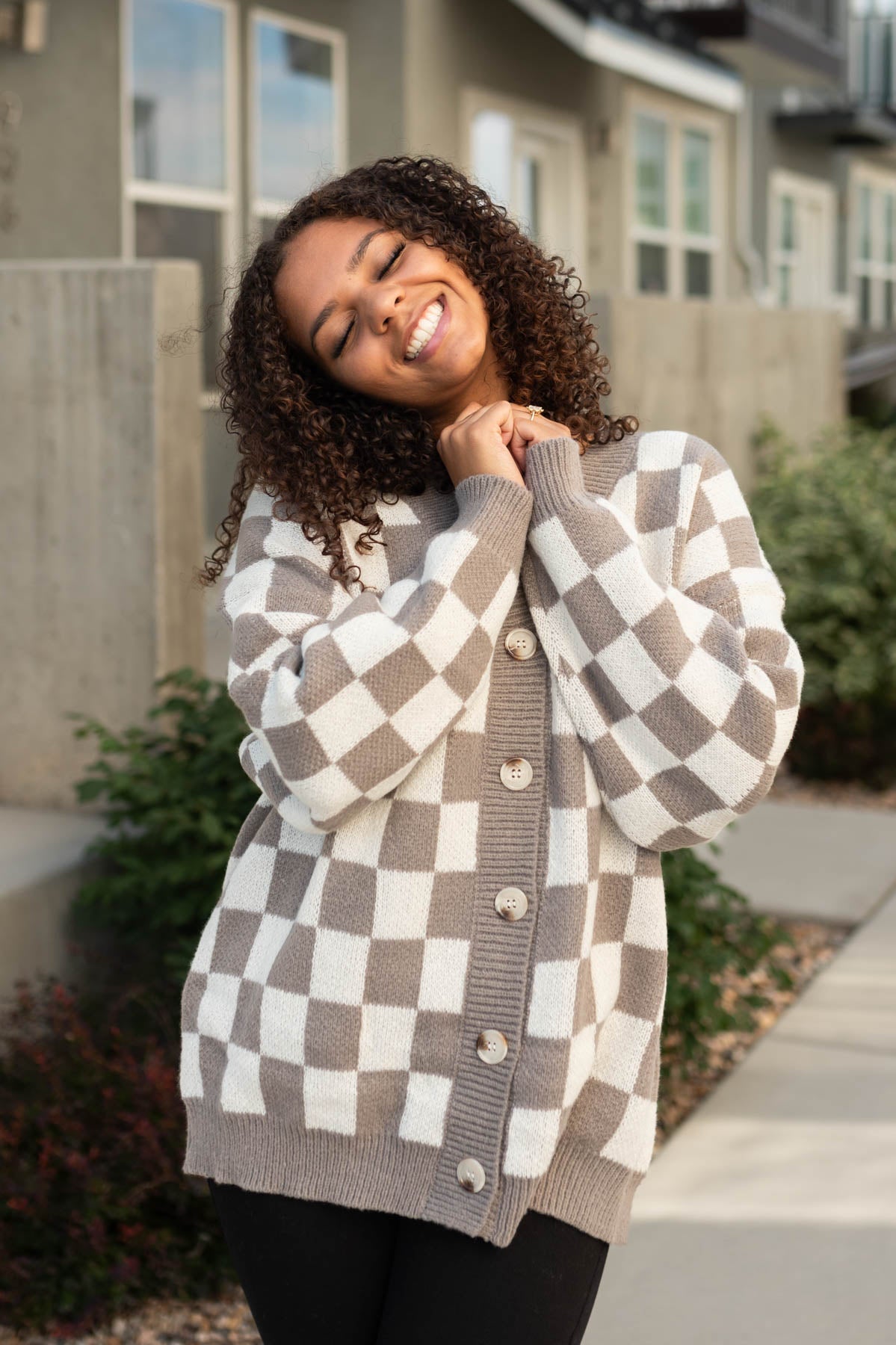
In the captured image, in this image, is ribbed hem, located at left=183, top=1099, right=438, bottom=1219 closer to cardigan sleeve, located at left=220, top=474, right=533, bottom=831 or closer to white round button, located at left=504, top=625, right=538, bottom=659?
cardigan sleeve, located at left=220, top=474, right=533, bottom=831

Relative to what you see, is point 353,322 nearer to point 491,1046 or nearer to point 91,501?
point 491,1046

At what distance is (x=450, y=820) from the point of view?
1.64m

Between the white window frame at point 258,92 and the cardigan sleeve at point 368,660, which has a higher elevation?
the white window frame at point 258,92

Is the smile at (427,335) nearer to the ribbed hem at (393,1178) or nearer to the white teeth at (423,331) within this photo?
the white teeth at (423,331)

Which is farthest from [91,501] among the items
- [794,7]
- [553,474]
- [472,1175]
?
[794,7]

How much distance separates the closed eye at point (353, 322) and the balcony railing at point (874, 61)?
64.4 ft

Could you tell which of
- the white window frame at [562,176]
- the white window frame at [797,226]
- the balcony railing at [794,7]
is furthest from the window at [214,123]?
the white window frame at [797,226]

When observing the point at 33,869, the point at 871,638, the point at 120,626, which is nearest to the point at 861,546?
the point at 871,638

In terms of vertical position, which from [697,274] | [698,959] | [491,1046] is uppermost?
[697,274]

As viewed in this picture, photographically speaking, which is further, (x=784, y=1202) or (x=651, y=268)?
(x=651, y=268)

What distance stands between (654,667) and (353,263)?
57cm

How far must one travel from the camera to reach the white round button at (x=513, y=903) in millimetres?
1610

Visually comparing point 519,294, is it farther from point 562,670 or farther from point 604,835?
point 604,835

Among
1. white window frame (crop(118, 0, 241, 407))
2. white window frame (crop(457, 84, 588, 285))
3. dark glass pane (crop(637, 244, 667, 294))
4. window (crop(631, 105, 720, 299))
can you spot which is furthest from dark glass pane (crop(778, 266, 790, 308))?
white window frame (crop(118, 0, 241, 407))
